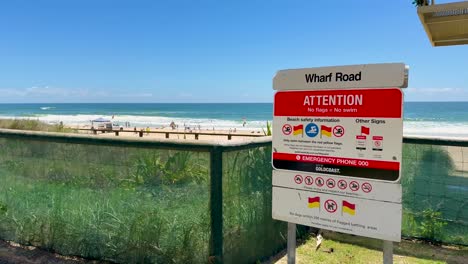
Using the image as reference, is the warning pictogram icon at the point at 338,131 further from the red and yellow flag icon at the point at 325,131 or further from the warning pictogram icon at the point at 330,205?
the warning pictogram icon at the point at 330,205

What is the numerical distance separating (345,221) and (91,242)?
285cm

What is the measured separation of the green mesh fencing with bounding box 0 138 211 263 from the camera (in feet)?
12.4

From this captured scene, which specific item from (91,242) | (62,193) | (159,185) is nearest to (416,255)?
(159,185)

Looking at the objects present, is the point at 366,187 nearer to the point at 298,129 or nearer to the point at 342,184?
the point at 342,184

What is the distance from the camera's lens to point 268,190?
14.6 feet

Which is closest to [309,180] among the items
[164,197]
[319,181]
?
[319,181]

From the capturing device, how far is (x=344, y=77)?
2.74 m

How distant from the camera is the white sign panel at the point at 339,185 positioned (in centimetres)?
259

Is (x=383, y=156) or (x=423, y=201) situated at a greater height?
(x=383, y=156)

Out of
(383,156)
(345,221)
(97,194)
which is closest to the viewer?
(383,156)

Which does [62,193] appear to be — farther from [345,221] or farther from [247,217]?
[345,221]

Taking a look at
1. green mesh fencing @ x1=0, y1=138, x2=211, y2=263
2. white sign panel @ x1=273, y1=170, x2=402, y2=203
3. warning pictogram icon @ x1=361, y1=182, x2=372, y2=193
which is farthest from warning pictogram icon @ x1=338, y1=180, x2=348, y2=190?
green mesh fencing @ x1=0, y1=138, x2=211, y2=263

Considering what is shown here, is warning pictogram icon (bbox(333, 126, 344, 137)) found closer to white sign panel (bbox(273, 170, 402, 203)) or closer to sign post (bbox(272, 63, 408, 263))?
sign post (bbox(272, 63, 408, 263))

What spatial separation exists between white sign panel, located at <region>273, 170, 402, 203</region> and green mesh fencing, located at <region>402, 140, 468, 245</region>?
263cm
